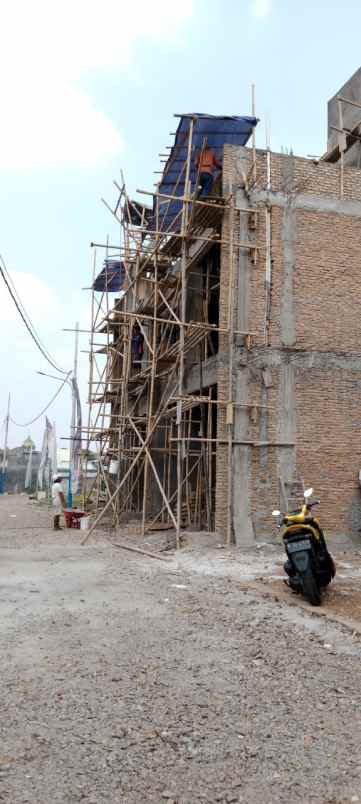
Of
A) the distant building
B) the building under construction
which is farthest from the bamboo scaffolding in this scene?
the distant building

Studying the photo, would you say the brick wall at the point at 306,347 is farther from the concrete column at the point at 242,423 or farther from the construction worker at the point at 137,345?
the construction worker at the point at 137,345

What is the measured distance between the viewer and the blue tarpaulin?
13703 millimetres

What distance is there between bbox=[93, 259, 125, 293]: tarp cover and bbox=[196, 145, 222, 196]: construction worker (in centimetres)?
812

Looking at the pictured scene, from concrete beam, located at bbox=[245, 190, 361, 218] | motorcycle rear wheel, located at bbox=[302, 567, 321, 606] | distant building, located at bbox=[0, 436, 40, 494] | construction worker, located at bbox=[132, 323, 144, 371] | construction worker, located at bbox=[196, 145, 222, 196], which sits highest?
construction worker, located at bbox=[196, 145, 222, 196]

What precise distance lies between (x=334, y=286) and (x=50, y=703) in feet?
35.9

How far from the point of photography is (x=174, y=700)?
14.2 feet

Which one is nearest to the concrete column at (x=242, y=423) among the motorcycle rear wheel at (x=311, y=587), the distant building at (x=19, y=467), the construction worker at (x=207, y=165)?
the construction worker at (x=207, y=165)

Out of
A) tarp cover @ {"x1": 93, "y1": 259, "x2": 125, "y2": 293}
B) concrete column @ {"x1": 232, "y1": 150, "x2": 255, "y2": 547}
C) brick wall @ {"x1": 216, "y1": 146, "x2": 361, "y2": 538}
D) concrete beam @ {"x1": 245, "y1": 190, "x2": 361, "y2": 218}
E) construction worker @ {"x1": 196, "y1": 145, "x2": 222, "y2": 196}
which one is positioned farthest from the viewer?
tarp cover @ {"x1": 93, "y1": 259, "x2": 125, "y2": 293}

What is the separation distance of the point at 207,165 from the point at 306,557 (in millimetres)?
9322

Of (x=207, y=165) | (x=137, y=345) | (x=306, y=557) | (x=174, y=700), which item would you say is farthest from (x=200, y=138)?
(x=174, y=700)

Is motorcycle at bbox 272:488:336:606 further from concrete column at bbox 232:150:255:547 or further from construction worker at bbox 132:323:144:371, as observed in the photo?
construction worker at bbox 132:323:144:371

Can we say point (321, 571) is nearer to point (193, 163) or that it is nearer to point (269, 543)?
point (269, 543)

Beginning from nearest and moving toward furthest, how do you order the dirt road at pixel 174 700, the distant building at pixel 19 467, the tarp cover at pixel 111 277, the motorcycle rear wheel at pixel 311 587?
the dirt road at pixel 174 700 → the motorcycle rear wheel at pixel 311 587 → the tarp cover at pixel 111 277 → the distant building at pixel 19 467

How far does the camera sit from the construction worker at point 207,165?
14.0 m
